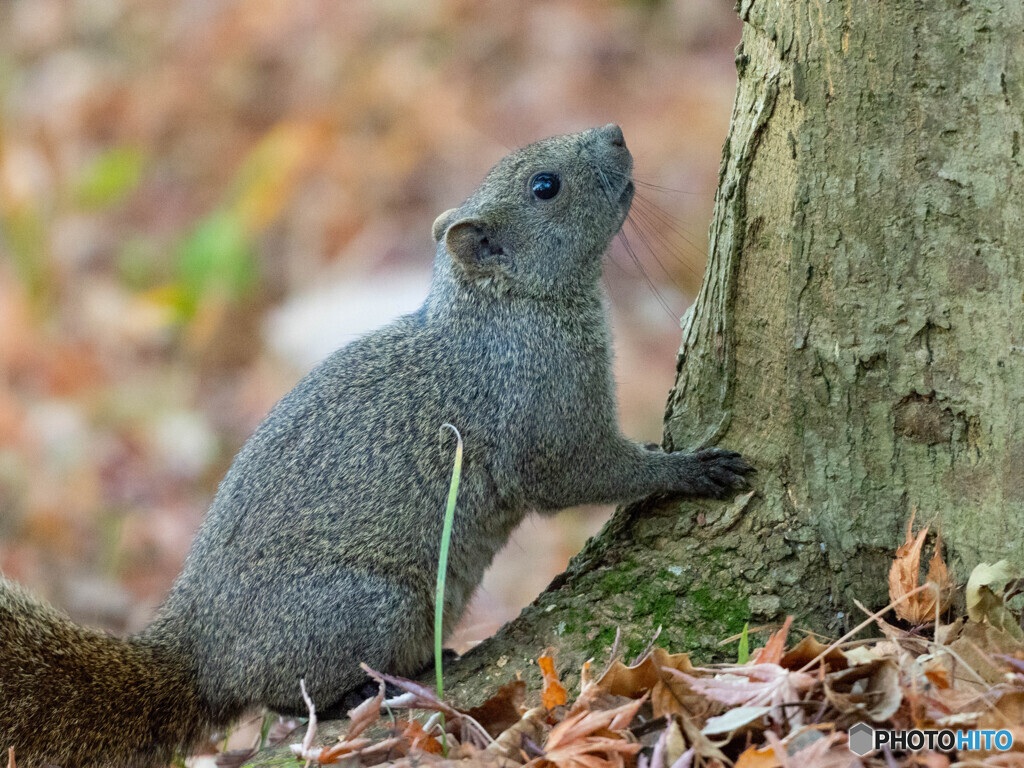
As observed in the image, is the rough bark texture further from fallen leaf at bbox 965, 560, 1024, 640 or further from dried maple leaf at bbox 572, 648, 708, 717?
dried maple leaf at bbox 572, 648, 708, 717

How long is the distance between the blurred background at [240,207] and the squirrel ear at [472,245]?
7.37 feet

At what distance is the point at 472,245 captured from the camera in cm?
413

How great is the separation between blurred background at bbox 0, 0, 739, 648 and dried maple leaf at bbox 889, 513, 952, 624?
130 inches

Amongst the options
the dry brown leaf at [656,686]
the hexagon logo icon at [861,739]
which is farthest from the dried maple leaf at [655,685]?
the hexagon logo icon at [861,739]

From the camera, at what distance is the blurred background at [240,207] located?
22.4 feet

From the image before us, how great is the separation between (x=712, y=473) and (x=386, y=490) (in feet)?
3.67

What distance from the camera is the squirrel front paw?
346 cm

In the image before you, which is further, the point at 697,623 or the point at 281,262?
the point at 281,262

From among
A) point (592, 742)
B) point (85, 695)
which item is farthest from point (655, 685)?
point (85, 695)

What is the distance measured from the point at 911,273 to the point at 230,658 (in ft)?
8.17

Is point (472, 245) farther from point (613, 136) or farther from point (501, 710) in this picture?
point (501, 710)

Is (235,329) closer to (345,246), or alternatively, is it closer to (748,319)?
(345,246)

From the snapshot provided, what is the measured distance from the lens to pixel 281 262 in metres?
8.45

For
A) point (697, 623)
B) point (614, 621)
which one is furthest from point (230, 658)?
point (697, 623)
